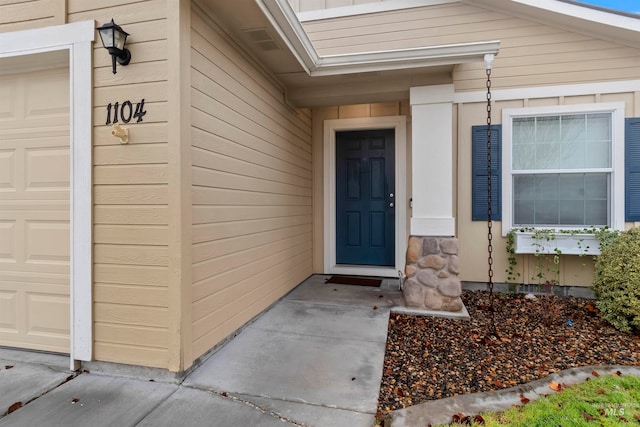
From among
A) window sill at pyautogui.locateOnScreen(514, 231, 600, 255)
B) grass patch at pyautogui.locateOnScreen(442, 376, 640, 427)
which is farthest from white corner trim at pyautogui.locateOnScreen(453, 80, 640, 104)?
grass patch at pyautogui.locateOnScreen(442, 376, 640, 427)

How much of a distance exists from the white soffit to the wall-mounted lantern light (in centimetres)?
114

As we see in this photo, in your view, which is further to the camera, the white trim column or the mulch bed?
the white trim column

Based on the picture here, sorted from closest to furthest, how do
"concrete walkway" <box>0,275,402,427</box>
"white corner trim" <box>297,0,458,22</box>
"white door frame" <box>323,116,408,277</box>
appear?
1. "concrete walkway" <box>0,275,402,427</box>
2. "white corner trim" <box>297,0,458,22</box>
3. "white door frame" <box>323,116,408,277</box>

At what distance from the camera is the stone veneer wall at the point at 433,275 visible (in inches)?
132

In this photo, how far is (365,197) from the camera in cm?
494

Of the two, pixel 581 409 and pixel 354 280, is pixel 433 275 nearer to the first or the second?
pixel 354 280

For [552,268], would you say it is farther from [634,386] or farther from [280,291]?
[280,291]

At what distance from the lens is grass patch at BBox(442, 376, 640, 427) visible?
1685mm

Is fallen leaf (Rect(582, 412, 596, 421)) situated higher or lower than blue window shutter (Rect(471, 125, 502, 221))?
lower

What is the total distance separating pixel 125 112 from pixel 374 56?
2264 mm

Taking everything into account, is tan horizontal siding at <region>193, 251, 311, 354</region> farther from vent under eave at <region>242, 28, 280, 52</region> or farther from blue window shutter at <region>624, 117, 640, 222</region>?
blue window shutter at <region>624, 117, 640, 222</region>

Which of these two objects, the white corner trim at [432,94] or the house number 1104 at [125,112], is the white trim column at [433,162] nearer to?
the white corner trim at [432,94]

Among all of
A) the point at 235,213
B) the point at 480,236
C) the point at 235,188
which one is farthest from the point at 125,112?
the point at 480,236

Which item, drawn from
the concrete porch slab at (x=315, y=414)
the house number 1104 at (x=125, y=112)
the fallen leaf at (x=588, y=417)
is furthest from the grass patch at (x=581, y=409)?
the house number 1104 at (x=125, y=112)
